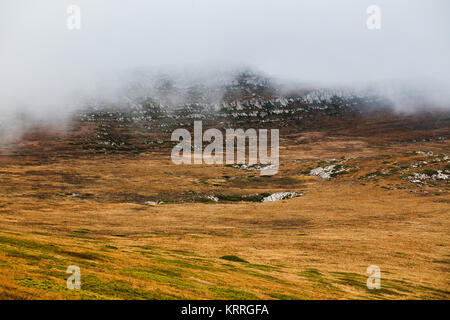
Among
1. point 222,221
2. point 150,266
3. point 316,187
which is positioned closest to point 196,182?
point 316,187

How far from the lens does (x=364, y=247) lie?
182ft

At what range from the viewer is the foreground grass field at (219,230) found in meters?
27.4

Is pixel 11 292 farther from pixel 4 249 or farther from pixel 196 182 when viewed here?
pixel 196 182

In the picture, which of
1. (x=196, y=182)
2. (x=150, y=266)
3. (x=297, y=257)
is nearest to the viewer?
(x=150, y=266)

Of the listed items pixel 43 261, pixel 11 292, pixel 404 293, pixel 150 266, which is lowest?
pixel 404 293

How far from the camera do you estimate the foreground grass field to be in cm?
2742

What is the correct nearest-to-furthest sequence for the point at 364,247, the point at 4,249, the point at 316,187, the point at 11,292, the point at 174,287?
the point at 11,292
the point at 174,287
the point at 4,249
the point at 364,247
the point at 316,187

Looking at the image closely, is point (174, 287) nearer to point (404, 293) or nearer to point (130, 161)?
point (404, 293)

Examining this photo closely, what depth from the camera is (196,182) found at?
140500 mm

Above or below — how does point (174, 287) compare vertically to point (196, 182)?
above

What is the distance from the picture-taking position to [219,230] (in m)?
70.2
